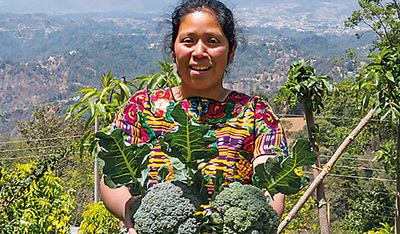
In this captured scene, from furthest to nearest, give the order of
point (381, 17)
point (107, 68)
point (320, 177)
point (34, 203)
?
point (107, 68) < point (381, 17) < point (34, 203) < point (320, 177)

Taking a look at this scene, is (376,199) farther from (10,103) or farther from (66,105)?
(10,103)

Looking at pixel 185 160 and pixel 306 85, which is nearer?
pixel 185 160

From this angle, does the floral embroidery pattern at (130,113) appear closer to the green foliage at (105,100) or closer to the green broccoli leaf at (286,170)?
the green broccoli leaf at (286,170)

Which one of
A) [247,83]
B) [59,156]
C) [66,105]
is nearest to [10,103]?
[66,105]

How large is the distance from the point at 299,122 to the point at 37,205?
44.4 metres

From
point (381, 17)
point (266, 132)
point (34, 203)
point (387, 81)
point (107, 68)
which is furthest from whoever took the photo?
point (107, 68)

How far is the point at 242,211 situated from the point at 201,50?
1.32ft

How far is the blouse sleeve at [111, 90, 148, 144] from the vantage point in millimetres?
1055

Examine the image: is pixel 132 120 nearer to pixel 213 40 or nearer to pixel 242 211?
pixel 213 40

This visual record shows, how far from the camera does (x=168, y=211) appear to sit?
0.78 metres

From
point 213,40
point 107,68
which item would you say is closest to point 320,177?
point 213,40

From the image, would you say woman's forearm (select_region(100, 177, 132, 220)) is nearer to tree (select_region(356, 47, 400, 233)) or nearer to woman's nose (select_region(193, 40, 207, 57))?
woman's nose (select_region(193, 40, 207, 57))

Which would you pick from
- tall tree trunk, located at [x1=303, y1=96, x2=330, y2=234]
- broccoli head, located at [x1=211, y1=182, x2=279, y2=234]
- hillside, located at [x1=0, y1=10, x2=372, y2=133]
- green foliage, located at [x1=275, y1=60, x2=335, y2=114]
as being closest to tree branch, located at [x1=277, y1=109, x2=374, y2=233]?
tall tree trunk, located at [x1=303, y1=96, x2=330, y2=234]

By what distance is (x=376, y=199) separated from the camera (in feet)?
41.2
